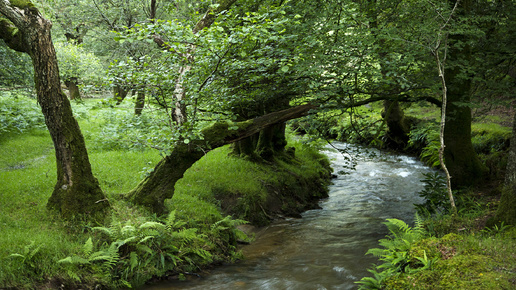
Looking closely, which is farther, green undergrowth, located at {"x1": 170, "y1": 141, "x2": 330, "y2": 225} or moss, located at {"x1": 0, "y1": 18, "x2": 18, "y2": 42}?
green undergrowth, located at {"x1": 170, "y1": 141, "x2": 330, "y2": 225}

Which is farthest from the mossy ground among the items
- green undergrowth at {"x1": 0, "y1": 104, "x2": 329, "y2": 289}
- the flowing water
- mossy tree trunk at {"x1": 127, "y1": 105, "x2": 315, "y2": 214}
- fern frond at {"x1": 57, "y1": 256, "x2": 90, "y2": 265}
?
mossy tree trunk at {"x1": 127, "y1": 105, "x2": 315, "y2": 214}

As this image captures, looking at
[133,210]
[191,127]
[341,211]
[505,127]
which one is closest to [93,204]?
[133,210]

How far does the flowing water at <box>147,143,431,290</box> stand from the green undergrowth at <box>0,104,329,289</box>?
58cm

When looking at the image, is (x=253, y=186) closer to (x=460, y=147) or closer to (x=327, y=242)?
(x=327, y=242)

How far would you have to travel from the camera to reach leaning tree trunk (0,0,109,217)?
588 centimetres

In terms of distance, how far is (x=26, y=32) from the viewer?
589 cm

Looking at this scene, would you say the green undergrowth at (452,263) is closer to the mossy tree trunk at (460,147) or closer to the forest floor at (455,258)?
the forest floor at (455,258)

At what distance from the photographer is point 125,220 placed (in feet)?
22.6

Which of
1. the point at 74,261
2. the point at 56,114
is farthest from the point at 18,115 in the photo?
the point at 74,261

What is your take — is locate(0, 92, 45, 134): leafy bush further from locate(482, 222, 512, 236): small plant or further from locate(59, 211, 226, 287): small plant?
locate(482, 222, 512, 236): small plant

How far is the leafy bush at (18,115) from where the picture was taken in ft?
45.4

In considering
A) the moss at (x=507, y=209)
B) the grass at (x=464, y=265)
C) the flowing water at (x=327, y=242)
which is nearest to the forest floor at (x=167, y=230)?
the grass at (x=464, y=265)

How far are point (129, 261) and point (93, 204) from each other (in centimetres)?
151

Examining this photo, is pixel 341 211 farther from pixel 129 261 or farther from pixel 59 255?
pixel 59 255
